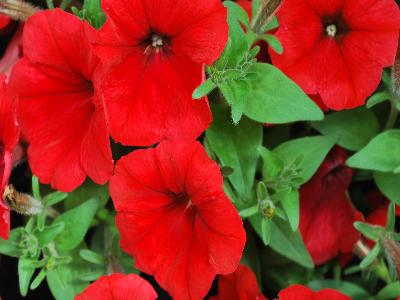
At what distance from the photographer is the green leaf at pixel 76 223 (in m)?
1.02

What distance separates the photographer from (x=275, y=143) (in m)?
1.13

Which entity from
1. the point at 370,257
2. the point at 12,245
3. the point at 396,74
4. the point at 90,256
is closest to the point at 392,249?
the point at 370,257

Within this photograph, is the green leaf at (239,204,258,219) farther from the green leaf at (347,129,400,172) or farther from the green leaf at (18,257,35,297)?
the green leaf at (18,257,35,297)

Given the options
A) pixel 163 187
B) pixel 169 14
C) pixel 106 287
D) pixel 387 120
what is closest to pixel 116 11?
pixel 169 14

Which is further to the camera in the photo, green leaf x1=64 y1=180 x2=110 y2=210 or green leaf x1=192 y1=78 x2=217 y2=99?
green leaf x1=64 y1=180 x2=110 y2=210

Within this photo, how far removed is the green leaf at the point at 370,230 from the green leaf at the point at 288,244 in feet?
0.31

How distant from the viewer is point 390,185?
1.02 meters

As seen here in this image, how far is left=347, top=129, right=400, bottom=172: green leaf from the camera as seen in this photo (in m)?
0.97

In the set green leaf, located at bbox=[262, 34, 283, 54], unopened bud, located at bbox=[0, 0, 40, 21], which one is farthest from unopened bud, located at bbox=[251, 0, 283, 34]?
unopened bud, located at bbox=[0, 0, 40, 21]

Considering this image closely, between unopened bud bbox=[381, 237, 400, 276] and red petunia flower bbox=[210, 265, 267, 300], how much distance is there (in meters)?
0.21

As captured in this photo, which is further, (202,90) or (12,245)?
(12,245)

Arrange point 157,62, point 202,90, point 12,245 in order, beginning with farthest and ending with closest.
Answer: point 12,245
point 157,62
point 202,90

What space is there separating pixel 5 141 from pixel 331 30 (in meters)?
0.52

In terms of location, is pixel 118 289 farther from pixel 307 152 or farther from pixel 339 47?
pixel 339 47
